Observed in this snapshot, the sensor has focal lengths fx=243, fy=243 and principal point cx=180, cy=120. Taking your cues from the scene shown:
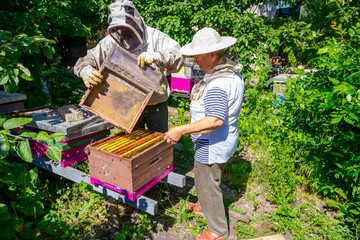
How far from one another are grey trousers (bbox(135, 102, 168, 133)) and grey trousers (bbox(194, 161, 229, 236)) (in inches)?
30.0

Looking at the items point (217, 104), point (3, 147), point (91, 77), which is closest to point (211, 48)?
point (217, 104)

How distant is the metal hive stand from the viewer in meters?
2.04

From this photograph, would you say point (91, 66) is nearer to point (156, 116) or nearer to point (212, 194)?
point (156, 116)

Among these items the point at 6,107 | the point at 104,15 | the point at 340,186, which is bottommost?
the point at 340,186

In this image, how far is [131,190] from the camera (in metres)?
1.92

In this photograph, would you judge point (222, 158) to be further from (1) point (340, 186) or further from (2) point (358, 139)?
(1) point (340, 186)

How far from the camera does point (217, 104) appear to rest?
197cm

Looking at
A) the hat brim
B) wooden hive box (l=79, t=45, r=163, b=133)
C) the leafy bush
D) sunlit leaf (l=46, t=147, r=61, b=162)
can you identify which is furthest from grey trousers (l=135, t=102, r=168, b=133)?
the leafy bush

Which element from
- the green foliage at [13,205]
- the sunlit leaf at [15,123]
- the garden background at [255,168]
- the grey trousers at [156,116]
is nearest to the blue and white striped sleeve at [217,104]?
the grey trousers at [156,116]

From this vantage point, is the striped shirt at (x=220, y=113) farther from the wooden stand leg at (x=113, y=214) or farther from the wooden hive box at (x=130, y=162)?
the wooden stand leg at (x=113, y=214)

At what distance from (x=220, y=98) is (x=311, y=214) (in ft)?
6.34

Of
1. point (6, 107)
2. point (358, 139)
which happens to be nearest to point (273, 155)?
point (358, 139)

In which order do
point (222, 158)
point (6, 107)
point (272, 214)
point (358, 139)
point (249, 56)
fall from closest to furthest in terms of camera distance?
point (222, 158), point (358, 139), point (272, 214), point (6, 107), point (249, 56)

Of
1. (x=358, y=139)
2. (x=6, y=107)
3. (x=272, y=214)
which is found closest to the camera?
(x=358, y=139)
